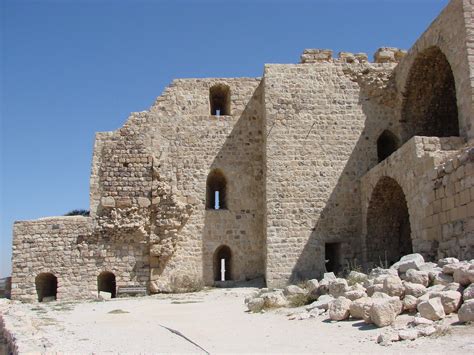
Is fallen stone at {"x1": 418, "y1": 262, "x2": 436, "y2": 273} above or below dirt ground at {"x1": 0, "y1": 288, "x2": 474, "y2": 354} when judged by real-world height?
above

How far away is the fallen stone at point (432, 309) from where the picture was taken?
19.1 feet

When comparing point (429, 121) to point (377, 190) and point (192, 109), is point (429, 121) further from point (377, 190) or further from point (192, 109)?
point (192, 109)

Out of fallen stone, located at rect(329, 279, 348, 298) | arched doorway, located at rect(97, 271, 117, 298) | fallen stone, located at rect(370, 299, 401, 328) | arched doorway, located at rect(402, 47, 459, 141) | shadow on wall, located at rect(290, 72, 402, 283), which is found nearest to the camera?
fallen stone, located at rect(370, 299, 401, 328)

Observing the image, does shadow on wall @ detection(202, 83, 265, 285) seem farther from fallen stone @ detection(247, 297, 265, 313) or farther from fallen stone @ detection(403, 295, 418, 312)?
fallen stone @ detection(403, 295, 418, 312)

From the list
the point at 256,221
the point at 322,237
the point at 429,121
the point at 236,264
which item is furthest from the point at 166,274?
the point at 429,121

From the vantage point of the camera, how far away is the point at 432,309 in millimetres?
5855

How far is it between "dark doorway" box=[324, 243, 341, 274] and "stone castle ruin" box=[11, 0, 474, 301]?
35 millimetres

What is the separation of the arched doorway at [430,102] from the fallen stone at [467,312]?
33.1 ft

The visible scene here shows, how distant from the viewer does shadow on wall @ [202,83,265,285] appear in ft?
51.8

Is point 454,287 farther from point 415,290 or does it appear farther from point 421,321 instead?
point 421,321

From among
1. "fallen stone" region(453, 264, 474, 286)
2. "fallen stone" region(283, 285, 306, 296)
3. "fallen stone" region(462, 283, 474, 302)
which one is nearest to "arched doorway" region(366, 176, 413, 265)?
"fallen stone" region(283, 285, 306, 296)

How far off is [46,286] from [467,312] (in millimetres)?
13285

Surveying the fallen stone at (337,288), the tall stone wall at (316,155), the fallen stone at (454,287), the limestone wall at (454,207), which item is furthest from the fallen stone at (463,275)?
the tall stone wall at (316,155)

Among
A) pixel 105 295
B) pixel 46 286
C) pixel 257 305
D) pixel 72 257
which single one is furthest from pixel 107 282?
pixel 257 305
